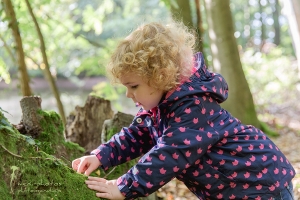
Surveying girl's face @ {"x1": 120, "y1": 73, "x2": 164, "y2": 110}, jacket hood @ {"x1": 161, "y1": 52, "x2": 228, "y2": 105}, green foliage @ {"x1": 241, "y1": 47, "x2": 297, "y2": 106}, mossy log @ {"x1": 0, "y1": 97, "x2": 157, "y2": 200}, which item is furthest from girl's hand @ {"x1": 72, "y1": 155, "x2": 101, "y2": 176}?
green foliage @ {"x1": 241, "y1": 47, "x2": 297, "y2": 106}

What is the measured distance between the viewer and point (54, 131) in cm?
293

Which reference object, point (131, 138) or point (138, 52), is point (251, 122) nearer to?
point (131, 138)

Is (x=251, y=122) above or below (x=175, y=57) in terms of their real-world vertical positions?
below

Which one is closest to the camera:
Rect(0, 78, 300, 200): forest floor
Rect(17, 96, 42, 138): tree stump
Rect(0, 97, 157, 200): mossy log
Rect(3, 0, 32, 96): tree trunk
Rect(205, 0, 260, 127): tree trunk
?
Rect(0, 97, 157, 200): mossy log

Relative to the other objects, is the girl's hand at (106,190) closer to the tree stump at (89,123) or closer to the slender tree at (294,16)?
the tree stump at (89,123)

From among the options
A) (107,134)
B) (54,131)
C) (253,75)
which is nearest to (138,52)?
(54,131)

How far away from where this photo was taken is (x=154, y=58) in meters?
2.04

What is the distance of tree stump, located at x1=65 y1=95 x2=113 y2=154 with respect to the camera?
12.9 ft

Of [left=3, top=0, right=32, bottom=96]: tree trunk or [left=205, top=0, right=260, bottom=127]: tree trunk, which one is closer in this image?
[left=3, top=0, right=32, bottom=96]: tree trunk

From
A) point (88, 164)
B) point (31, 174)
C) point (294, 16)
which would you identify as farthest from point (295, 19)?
point (31, 174)

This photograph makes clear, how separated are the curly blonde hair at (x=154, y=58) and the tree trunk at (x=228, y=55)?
428 centimetres

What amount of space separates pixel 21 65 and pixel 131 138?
2620 millimetres

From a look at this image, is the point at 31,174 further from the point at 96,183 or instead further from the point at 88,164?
the point at 88,164

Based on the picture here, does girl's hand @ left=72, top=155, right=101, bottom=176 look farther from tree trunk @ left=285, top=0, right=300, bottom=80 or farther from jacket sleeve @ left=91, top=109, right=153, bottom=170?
tree trunk @ left=285, top=0, right=300, bottom=80
